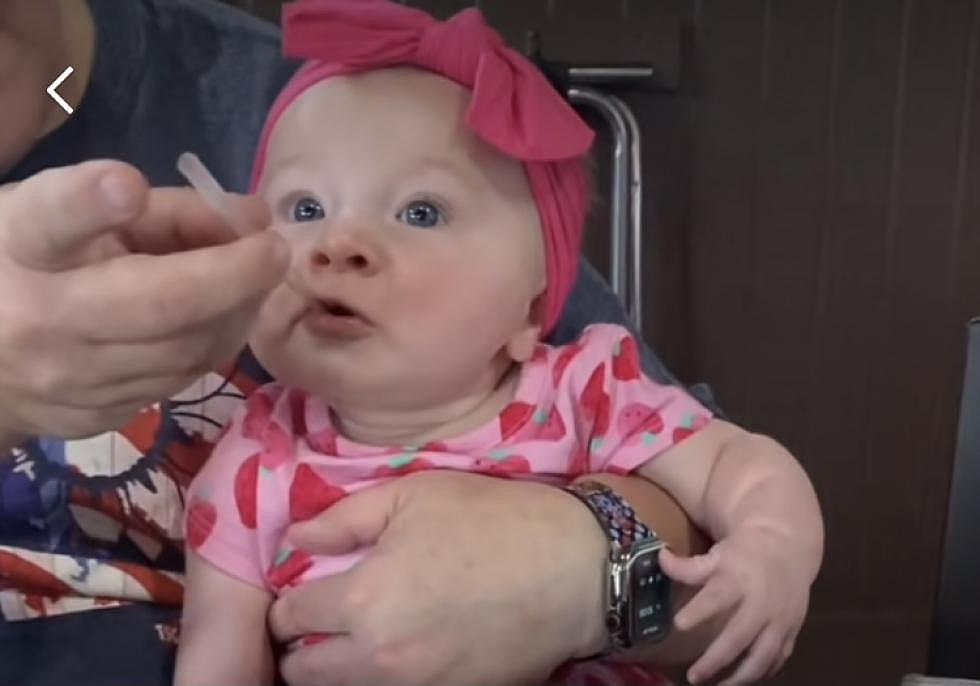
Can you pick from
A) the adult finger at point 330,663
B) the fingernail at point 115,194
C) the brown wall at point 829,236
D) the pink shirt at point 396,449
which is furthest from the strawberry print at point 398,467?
the brown wall at point 829,236

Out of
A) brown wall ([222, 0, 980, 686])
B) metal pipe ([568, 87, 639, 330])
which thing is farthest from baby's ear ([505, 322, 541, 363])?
brown wall ([222, 0, 980, 686])

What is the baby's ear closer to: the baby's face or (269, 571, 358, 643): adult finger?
the baby's face

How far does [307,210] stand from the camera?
2.38 ft

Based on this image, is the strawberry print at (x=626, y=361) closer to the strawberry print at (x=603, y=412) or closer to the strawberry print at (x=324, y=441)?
the strawberry print at (x=603, y=412)

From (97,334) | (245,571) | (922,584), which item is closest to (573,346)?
(245,571)

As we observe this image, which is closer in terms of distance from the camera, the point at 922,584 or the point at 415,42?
the point at 415,42

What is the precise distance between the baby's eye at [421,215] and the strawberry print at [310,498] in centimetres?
15

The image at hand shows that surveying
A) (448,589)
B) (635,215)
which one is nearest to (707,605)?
(448,589)

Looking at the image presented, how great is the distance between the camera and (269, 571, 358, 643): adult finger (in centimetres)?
64

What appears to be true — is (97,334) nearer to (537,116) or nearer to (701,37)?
(537,116)

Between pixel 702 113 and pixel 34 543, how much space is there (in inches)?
43.1

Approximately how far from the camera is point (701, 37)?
160cm

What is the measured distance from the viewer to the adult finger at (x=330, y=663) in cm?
64

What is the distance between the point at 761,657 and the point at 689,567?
0.23 ft
